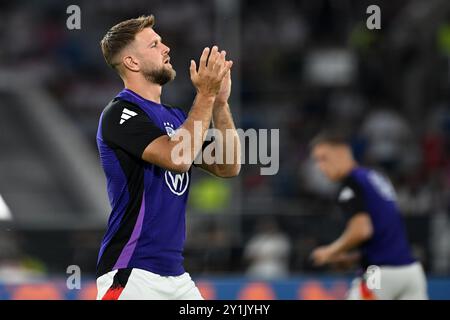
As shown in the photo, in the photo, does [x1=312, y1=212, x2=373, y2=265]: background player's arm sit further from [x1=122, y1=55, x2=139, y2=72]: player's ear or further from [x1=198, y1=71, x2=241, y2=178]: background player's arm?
[x1=122, y1=55, x2=139, y2=72]: player's ear

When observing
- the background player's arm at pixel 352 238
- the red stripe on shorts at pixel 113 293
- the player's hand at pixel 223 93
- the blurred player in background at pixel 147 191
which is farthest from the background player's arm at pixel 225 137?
the background player's arm at pixel 352 238

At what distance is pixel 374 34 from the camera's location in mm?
17594

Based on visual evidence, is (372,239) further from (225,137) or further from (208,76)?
(208,76)

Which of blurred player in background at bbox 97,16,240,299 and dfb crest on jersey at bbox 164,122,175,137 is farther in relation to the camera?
dfb crest on jersey at bbox 164,122,175,137

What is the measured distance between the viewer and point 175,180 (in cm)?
528

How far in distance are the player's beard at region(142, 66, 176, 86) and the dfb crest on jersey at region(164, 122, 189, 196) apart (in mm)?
243

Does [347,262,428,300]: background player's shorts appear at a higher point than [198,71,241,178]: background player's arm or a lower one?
lower

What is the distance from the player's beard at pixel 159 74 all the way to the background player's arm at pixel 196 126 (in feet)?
1.13

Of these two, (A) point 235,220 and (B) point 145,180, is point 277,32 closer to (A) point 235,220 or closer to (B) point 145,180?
(A) point 235,220

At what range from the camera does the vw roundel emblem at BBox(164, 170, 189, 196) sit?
524cm

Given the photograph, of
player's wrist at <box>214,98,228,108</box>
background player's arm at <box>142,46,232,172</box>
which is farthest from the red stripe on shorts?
player's wrist at <box>214,98,228,108</box>

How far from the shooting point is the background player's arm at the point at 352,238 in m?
8.05

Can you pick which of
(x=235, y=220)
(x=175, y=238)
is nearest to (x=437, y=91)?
(x=235, y=220)

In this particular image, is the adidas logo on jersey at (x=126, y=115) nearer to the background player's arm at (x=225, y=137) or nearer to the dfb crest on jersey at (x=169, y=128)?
the dfb crest on jersey at (x=169, y=128)
